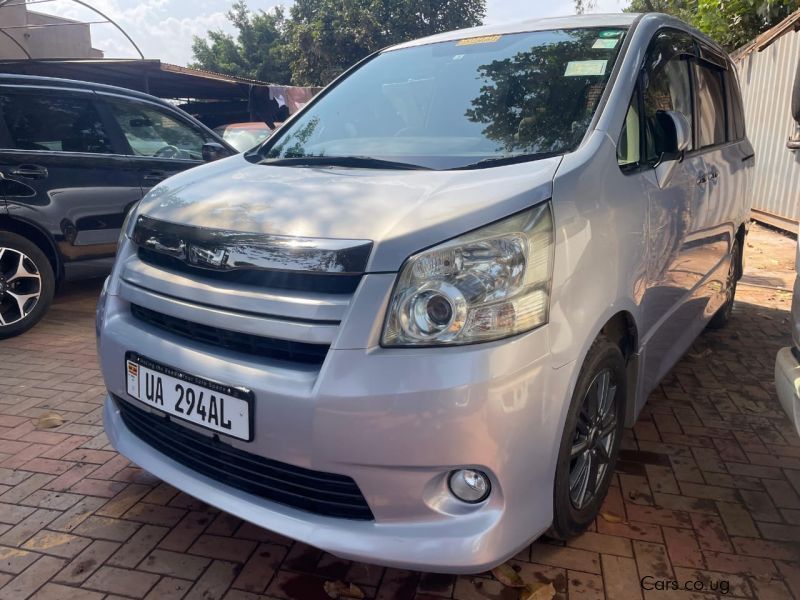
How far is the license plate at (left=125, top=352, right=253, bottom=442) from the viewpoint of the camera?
6.13 feet

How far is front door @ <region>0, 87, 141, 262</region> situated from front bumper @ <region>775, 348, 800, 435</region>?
438 cm

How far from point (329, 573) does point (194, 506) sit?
681mm

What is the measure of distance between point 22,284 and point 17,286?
0.04m

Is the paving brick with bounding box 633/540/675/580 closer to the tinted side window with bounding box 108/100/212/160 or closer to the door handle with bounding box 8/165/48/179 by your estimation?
the door handle with bounding box 8/165/48/179

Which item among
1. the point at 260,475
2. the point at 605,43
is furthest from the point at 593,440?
the point at 605,43

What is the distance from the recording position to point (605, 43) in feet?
8.97

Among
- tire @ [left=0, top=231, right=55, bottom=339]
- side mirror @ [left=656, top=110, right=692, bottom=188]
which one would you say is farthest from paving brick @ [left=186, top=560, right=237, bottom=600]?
tire @ [left=0, top=231, right=55, bottom=339]

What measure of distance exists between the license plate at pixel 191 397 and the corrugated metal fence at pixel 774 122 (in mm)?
8456

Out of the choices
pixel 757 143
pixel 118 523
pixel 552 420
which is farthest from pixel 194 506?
pixel 757 143

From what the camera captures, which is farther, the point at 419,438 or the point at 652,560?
the point at 652,560

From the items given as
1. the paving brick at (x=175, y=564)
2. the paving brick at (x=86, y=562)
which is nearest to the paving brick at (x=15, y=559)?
the paving brick at (x=86, y=562)

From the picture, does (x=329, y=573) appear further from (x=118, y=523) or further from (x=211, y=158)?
(x=211, y=158)

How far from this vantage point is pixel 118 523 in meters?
2.45

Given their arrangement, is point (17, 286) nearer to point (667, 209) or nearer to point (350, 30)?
point (667, 209)
